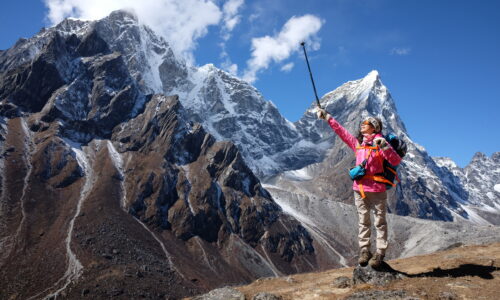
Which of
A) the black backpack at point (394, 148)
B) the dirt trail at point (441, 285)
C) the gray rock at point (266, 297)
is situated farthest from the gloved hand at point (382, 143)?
the gray rock at point (266, 297)

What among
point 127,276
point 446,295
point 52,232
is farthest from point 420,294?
point 52,232

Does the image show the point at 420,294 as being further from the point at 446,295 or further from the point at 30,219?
the point at 30,219

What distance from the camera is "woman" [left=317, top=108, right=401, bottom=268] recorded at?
563 inches

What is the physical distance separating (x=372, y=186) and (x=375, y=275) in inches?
124

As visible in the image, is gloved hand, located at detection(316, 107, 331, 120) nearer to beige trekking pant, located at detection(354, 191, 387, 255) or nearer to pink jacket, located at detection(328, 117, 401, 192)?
pink jacket, located at detection(328, 117, 401, 192)

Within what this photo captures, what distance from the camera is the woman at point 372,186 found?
14.3 meters

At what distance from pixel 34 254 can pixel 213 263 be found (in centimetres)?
8128

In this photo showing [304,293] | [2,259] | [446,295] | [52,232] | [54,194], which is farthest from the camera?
[54,194]

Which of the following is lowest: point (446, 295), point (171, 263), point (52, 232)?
point (446, 295)

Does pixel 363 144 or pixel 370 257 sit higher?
pixel 363 144

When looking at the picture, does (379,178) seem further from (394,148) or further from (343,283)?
(343,283)

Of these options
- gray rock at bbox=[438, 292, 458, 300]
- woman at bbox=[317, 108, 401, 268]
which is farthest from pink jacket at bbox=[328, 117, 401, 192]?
gray rock at bbox=[438, 292, 458, 300]

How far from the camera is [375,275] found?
14336mm

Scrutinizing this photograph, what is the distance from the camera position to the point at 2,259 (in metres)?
130
